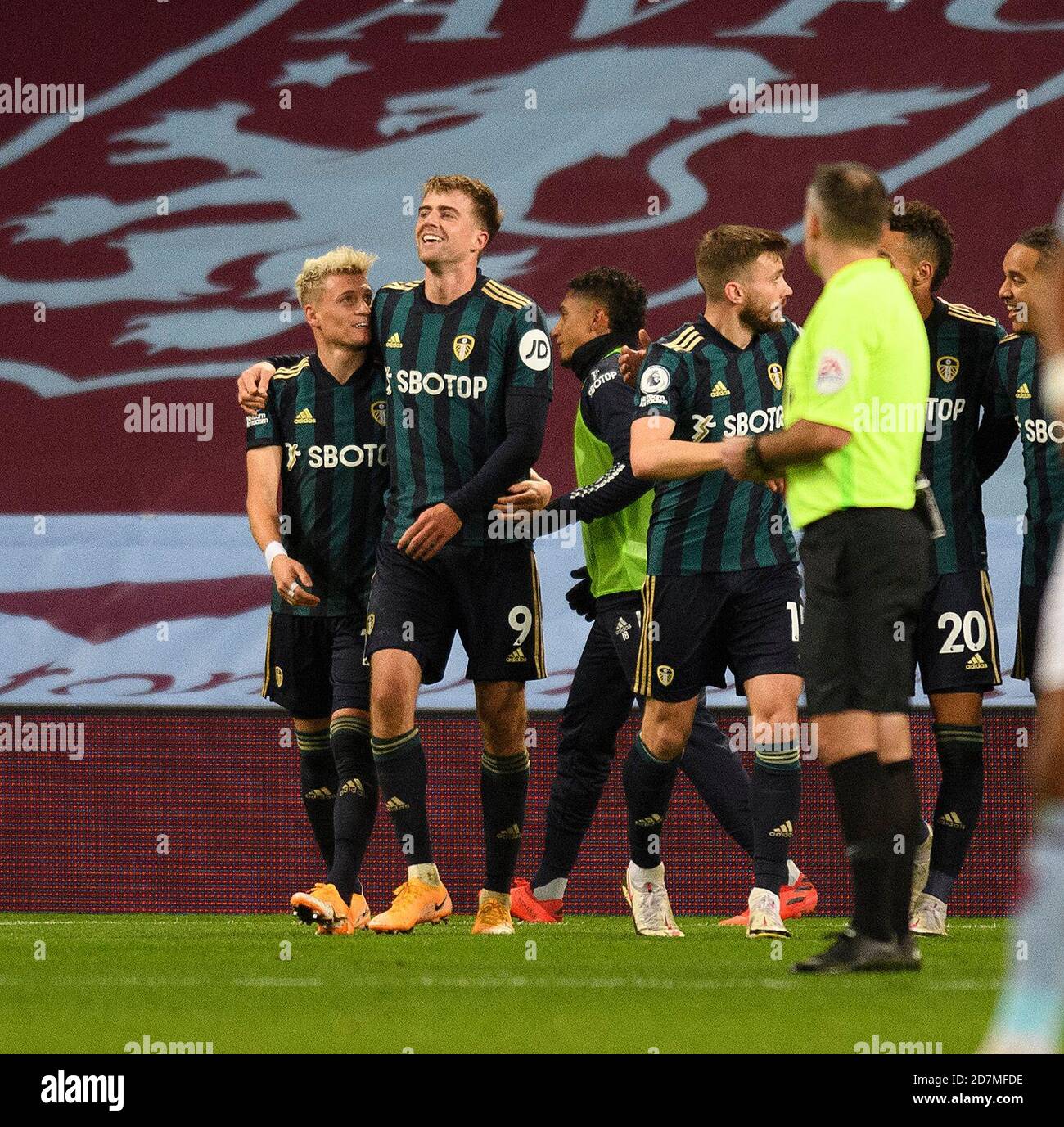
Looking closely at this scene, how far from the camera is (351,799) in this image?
652 cm

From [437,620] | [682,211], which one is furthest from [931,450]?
[682,211]

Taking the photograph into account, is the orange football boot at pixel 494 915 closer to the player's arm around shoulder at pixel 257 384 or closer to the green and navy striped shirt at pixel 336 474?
the green and navy striped shirt at pixel 336 474

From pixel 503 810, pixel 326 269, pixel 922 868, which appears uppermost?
pixel 326 269

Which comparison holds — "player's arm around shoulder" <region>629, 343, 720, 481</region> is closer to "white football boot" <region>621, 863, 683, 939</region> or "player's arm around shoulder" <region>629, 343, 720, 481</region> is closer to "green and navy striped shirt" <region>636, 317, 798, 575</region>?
"green and navy striped shirt" <region>636, 317, 798, 575</region>

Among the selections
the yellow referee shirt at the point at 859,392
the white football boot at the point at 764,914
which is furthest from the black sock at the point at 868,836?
the white football boot at the point at 764,914

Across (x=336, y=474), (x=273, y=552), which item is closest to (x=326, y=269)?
(x=336, y=474)

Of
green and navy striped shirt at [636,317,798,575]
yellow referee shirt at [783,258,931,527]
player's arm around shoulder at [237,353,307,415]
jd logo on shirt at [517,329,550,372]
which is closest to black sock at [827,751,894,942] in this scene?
yellow referee shirt at [783,258,931,527]

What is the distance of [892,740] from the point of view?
4645mm

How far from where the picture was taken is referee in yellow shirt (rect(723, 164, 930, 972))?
4.48 metres

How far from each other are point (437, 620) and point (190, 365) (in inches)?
205

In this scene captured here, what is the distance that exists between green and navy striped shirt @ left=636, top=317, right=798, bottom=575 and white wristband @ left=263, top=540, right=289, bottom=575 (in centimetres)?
128

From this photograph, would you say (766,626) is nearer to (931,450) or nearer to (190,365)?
(931,450)

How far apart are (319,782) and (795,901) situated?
204cm

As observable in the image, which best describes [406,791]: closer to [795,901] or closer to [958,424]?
[795,901]
